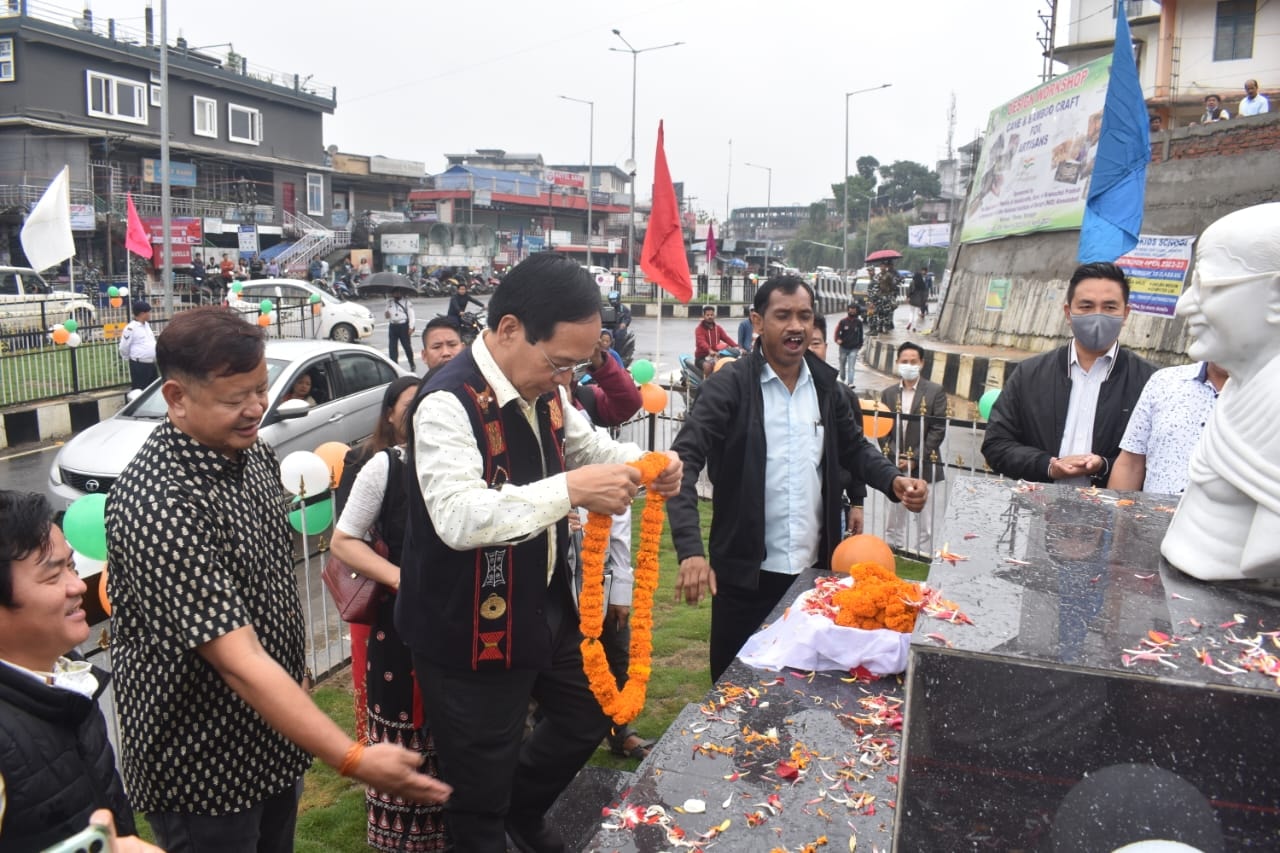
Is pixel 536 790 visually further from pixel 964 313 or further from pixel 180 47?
pixel 180 47

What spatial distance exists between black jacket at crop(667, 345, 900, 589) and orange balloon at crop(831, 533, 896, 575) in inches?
19.2

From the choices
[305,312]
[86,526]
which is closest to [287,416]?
[86,526]

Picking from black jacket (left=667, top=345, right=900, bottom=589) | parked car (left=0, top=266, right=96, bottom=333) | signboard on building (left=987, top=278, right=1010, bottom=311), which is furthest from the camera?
signboard on building (left=987, top=278, right=1010, bottom=311)

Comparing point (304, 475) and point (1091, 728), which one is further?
point (304, 475)

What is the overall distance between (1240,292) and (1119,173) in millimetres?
4796

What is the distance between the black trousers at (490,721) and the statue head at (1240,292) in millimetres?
1844

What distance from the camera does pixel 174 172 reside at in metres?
32.3

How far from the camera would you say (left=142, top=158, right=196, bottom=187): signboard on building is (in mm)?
31672

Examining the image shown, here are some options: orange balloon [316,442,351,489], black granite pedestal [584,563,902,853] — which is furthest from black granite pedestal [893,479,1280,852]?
orange balloon [316,442,351,489]

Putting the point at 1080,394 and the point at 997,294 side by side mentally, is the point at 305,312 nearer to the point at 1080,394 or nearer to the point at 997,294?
the point at 997,294

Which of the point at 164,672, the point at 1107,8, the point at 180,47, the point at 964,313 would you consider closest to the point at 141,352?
the point at 164,672

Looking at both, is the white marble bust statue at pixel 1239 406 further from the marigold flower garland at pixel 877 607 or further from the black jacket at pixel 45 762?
the black jacket at pixel 45 762

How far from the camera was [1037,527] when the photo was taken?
8.80 feet

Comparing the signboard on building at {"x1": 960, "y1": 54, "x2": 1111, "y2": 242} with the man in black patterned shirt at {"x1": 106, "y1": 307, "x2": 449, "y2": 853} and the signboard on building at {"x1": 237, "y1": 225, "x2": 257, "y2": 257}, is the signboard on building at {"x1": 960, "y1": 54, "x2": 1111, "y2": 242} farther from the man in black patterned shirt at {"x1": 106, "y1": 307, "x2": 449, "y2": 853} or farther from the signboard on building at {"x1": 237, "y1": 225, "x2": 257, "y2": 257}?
the signboard on building at {"x1": 237, "y1": 225, "x2": 257, "y2": 257}
